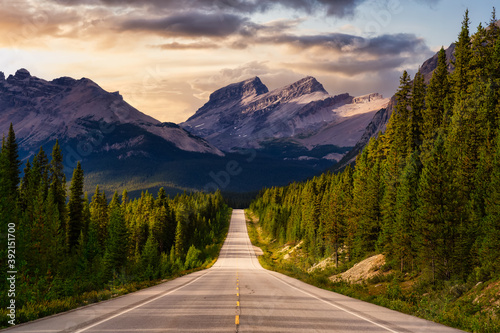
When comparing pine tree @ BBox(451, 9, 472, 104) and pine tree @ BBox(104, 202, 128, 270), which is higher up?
pine tree @ BBox(451, 9, 472, 104)

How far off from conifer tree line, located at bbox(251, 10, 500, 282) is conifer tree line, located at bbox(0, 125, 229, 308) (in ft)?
80.7

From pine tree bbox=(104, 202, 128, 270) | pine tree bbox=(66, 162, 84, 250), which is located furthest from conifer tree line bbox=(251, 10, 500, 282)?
pine tree bbox=(66, 162, 84, 250)

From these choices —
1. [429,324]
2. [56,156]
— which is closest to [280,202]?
[56,156]

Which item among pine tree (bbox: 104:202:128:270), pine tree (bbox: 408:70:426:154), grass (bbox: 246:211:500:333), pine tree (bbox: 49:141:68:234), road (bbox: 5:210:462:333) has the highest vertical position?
pine tree (bbox: 408:70:426:154)

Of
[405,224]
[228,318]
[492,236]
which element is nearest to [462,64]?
[405,224]

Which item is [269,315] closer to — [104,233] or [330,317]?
[330,317]

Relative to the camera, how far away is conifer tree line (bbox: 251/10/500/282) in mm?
30219

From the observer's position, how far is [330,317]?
1692 cm

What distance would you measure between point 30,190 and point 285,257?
59.5m

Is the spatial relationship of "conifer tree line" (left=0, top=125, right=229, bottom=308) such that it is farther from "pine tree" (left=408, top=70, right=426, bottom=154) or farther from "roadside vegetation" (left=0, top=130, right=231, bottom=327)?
"pine tree" (left=408, top=70, right=426, bottom=154)

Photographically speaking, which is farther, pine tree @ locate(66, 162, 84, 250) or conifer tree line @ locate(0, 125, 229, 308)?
pine tree @ locate(66, 162, 84, 250)

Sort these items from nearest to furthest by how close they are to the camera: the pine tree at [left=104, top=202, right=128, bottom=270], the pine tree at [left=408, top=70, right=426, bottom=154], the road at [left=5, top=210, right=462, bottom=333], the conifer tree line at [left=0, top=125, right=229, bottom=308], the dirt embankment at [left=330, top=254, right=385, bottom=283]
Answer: the road at [left=5, top=210, right=462, bottom=333] < the conifer tree line at [left=0, top=125, right=229, bottom=308] < the dirt embankment at [left=330, top=254, right=385, bottom=283] < the pine tree at [left=408, top=70, right=426, bottom=154] < the pine tree at [left=104, top=202, right=128, bottom=270]

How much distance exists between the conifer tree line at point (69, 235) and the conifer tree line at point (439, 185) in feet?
80.7

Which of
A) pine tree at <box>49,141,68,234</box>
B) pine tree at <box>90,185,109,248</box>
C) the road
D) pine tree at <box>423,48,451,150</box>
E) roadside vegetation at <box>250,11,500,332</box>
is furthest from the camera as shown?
pine tree at <box>90,185,109,248</box>
